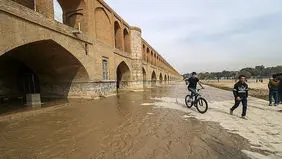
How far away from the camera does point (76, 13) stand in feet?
41.4

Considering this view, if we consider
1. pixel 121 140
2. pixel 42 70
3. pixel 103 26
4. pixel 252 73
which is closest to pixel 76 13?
pixel 103 26

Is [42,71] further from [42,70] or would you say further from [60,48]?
[60,48]

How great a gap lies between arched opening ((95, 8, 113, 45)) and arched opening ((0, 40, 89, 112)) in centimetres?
344

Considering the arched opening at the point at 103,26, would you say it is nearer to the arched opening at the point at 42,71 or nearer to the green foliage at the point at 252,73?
the arched opening at the point at 42,71

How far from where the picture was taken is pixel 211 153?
3.29 meters

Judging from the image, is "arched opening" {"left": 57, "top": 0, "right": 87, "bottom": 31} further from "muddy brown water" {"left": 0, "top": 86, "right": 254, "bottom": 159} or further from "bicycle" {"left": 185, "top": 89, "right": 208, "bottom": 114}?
"bicycle" {"left": 185, "top": 89, "right": 208, "bottom": 114}

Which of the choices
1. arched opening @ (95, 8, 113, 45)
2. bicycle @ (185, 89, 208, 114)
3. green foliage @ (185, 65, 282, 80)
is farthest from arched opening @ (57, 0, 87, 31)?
green foliage @ (185, 65, 282, 80)

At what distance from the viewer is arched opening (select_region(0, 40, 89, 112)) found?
33.1ft

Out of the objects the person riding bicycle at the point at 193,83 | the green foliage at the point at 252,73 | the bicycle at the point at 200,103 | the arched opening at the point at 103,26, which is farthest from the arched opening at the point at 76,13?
the green foliage at the point at 252,73

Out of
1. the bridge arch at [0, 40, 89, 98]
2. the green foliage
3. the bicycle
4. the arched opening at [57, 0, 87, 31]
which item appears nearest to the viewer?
the bicycle

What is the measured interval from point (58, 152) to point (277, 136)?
4.62 m

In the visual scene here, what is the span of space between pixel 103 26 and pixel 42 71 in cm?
582

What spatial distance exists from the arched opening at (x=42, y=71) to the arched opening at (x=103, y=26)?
3.44 meters

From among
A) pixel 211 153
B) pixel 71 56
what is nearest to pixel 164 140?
pixel 211 153
